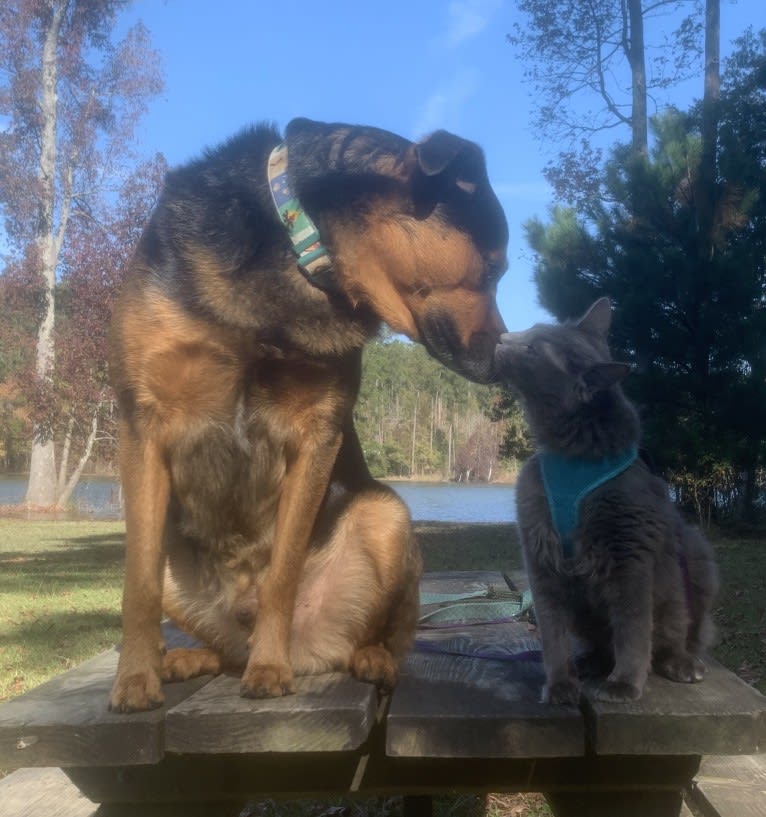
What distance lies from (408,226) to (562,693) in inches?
60.4

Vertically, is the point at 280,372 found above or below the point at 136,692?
above

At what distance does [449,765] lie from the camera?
2221mm

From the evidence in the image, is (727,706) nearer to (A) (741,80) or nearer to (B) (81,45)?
(A) (741,80)

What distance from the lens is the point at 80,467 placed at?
23.6 m

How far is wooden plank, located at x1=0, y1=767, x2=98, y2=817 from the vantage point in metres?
2.66

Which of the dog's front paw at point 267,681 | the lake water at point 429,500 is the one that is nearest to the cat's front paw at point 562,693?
the dog's front paw at point 267,681

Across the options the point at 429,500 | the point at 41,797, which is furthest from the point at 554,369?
the point at 429,500

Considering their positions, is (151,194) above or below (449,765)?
above

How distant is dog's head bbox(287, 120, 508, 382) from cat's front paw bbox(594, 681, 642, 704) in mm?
1156

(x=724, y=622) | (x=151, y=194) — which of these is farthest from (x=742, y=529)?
(x=151, y=194)

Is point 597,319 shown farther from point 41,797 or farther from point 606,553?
point 41,797

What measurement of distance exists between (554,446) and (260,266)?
1179mm

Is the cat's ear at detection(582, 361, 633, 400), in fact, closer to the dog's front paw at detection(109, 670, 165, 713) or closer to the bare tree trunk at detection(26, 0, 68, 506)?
the dog's front paw at detection(109, 670, 165, 713)

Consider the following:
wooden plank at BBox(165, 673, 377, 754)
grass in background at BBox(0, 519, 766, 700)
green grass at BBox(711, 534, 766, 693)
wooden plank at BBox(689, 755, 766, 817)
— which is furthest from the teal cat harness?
grass in background at BBox(0, 519, 766, 700)
